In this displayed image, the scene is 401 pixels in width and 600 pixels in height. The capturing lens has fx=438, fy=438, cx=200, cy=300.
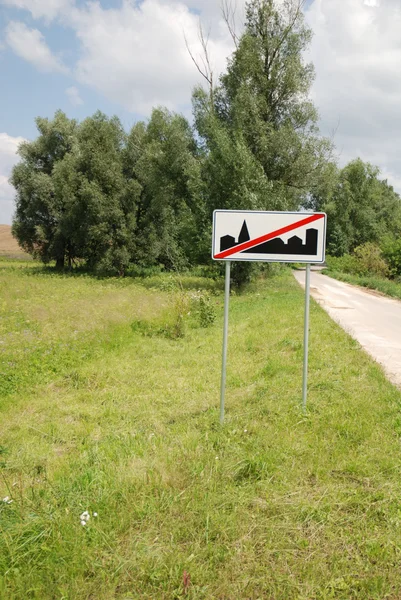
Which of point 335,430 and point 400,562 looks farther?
point 335,430

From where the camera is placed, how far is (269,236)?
452 centimetres

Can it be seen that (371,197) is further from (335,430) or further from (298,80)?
(335,430)

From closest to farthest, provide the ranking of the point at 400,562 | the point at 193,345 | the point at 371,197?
the point at 400,562 → the point at 193,345 → the point at 371,197

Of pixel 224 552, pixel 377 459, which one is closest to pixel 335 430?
pixel 377 459

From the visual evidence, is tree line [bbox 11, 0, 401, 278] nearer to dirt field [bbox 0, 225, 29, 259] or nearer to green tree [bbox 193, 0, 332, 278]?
green tree [bbox 193, 0, 332, 278]

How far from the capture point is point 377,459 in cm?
367

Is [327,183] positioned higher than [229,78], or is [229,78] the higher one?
[229,78]

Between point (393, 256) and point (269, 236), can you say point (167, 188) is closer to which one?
point (393, 256)

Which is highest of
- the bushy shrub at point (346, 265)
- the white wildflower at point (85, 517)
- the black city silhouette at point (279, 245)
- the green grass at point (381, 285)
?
the black city silhouette at point (279, 245)

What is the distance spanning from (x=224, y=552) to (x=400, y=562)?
1.02 meters

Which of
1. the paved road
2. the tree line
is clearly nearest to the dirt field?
the tree line

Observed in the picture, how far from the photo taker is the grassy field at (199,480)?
244 cm

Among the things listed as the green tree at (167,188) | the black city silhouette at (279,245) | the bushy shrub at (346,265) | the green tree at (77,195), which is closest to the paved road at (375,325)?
the black city silhouette at (279,245)

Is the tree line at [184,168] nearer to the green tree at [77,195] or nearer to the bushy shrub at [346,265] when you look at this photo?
the green tree at [77,195]
